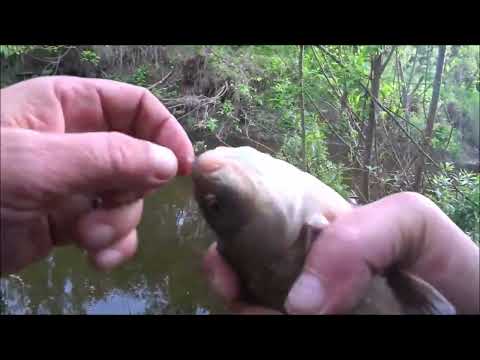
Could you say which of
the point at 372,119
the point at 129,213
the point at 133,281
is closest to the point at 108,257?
the point at 129,213

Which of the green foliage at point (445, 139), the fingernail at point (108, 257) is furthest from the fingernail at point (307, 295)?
the green foliage at point (445, 139)

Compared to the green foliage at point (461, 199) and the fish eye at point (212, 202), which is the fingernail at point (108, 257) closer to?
the fish eye at point (212, 202)

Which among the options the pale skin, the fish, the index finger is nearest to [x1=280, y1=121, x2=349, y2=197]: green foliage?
the index finger

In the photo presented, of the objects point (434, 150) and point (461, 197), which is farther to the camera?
point (434, 150)

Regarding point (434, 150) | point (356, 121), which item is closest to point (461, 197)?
point (434, 150)

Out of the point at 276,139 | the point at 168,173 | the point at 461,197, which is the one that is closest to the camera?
the point at 168,173

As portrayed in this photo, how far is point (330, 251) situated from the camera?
1126 mm

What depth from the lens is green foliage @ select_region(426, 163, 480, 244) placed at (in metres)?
2.40

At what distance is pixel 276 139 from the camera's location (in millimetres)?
4383

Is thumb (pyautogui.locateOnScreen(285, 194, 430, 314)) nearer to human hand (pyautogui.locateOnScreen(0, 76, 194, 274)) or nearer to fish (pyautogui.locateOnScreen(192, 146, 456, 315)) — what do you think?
fish (pyautogui.locateOnScreen(192, 146, 456, 315))

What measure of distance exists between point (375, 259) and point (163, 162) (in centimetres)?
64

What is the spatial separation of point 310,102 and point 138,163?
3.22 metres

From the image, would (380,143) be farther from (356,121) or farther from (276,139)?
(276,139)

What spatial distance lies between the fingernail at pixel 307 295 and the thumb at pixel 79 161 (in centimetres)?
49
